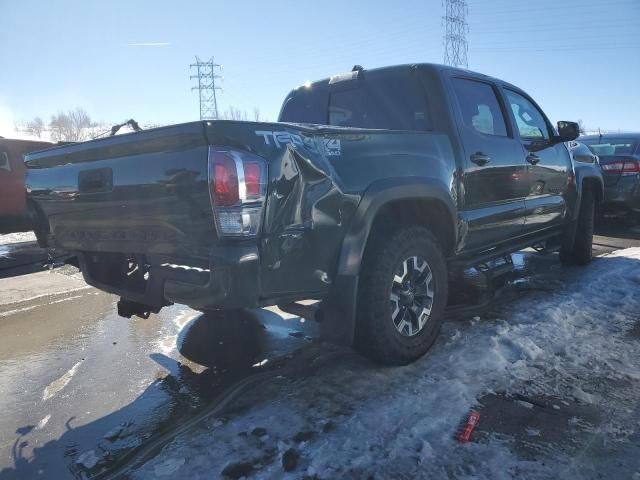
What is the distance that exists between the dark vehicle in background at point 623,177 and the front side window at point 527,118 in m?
3.91

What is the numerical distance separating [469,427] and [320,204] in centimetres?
133

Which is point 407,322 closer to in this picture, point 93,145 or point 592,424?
point 592,424

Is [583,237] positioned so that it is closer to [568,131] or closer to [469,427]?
[568,131]

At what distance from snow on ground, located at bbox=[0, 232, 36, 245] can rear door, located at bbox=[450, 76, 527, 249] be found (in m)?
8.34

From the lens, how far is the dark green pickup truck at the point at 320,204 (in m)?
2.21

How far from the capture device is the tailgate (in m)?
2.25

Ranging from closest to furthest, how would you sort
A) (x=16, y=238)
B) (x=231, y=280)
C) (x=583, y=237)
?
(x=231, y=280) → (x=583, y=237) → (x=16, y=238)

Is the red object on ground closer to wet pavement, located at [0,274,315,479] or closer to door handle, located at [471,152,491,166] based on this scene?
wet pavement, located at [0,274,315,479]

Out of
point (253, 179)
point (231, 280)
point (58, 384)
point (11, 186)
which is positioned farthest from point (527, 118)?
point (11, 186)

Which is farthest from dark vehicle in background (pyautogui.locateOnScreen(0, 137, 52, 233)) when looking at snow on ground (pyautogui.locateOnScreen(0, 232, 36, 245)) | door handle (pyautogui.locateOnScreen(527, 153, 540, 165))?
door handle (pyautogui.locateOnScreen(527, 153, 540, 165))

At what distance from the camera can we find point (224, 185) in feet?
7.09

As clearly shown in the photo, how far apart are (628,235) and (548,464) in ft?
24.8

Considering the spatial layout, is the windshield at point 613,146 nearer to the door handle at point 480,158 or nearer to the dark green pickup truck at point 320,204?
the dark green pickup truck at point 320,204

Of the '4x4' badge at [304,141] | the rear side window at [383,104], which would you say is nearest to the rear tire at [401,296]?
the '4x4' badge at [304,141]
